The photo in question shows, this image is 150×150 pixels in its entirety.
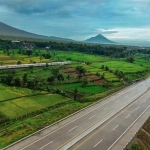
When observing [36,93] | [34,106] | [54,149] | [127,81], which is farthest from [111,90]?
[54,149]

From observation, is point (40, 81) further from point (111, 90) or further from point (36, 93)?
point (111, 90)

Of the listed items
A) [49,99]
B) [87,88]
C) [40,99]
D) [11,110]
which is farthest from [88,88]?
[11,110]

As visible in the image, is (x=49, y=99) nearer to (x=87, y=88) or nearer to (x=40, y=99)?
(x=40, y=99)

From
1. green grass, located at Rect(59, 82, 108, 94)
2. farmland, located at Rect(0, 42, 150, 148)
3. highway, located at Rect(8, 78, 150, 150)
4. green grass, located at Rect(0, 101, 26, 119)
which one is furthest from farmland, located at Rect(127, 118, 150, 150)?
green grass, located at Rect(59, 82, 108, 94)

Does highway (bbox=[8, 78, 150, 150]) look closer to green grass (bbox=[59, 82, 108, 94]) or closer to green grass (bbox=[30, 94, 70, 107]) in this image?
green grass (bbox=[30, 94, 70, 107])

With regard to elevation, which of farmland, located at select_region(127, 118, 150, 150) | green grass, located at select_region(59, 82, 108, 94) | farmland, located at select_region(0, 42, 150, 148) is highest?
farmland, located at select_region(0, 42, 150, 148)

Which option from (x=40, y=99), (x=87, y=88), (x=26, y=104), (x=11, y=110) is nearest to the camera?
(x=11, y=110)

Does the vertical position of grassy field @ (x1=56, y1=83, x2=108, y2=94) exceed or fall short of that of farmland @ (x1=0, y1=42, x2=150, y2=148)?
it falls short

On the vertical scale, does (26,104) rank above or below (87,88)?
above

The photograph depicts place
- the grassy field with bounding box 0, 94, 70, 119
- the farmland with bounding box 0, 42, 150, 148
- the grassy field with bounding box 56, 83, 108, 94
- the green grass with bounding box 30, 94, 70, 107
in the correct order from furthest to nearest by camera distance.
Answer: the grassy field with bounding box 56, 83, 108, 94, the green grass with bounding box 30, 94, 70, 107, the grassy field with bounding box 0, 94, 70, 119, the farmland with bounding box 0, 42, 150, 148

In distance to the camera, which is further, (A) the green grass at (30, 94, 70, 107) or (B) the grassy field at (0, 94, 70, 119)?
(A) the green grass at (30, 94, 70, 107)
